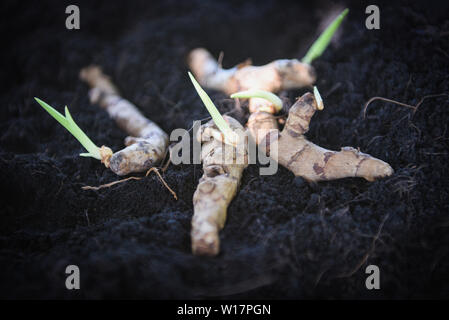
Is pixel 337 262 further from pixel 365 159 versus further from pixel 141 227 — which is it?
pixel 141 227

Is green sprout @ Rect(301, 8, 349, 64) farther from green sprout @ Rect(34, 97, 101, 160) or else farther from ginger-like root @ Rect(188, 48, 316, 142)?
green sprout @ Rect(34, 97, 101, 160)

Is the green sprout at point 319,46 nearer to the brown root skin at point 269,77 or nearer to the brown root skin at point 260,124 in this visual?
the brown root skin at point 269,77

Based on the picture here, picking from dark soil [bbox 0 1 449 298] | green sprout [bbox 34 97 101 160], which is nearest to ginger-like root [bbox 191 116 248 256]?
dark soil [bbox 0 1 449 298]

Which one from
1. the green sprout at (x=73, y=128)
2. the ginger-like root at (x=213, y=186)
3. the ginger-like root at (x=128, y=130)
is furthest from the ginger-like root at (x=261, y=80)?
the green sprout at (x=73, y=128)

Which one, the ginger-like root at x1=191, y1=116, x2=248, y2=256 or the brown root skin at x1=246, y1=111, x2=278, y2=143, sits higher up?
the brown root skin at x1=246, y1=111, x2=278, y2=143

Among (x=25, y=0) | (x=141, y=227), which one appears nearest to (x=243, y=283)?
(x=141, y=227)

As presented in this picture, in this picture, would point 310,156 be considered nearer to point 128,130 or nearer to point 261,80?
point 261,80
